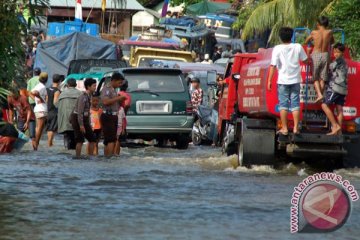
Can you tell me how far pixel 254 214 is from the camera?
12633 millimetres

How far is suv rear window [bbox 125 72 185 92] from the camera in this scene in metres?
25.0

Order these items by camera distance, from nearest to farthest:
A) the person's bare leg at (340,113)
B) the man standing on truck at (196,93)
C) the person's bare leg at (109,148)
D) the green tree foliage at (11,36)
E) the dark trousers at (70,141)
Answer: the green tree foliage at (11,36) → the person's bare leg at (340,113) → the person's bare leg at (109,148) → the dark trousers at (70,141) → the man standing on truck at (196,93)

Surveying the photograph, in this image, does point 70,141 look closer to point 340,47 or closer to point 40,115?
point 40,115

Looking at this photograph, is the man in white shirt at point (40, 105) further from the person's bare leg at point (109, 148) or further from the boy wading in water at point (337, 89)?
the boy wading in water at point (337, 89)

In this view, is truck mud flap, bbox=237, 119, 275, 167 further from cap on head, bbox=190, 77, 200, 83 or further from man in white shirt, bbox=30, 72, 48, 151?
cap on head, bbox=190, 77, 200, 83

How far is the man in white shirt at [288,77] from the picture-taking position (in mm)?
17125

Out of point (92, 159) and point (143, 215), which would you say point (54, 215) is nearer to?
point (143, 215)

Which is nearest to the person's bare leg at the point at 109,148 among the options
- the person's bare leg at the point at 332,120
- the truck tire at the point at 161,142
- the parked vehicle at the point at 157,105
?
the parked vehicle at the point at 157,105

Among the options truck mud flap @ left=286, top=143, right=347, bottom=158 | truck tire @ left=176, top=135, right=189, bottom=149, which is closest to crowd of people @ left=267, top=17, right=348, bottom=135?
truck mud flap @ left=286, top=143, right=347, bottom=158

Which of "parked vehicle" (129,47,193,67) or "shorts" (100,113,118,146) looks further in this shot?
"parked vehicle" (129,47,193,67)

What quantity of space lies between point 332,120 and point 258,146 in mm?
1205

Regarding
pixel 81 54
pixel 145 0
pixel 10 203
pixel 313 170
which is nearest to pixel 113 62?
pixel 81 54

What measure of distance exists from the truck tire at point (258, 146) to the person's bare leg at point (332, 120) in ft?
2.91

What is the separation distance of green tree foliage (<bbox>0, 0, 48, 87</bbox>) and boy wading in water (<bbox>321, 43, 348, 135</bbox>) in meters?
5.04
